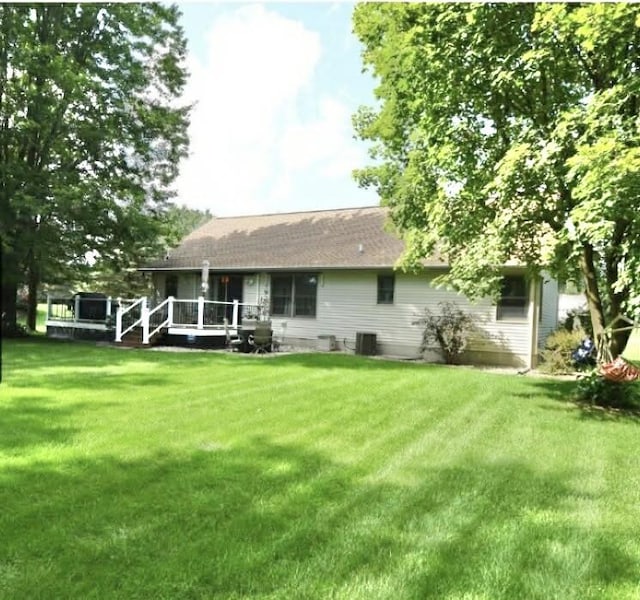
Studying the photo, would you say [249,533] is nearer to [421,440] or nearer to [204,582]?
[204,582]

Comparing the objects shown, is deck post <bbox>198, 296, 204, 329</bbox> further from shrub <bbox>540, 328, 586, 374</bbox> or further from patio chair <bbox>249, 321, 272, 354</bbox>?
shrub <bbox>540, 328, 586, 374</bbox>

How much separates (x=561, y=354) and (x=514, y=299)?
215 centimetres

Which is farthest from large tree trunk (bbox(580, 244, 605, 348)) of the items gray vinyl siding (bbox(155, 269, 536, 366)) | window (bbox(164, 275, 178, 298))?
window (bbox(164, 275, 178, 298))

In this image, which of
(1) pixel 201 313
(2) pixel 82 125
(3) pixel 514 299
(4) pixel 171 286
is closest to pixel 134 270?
(4) pixel 171 286

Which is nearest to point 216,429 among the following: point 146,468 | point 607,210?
point 146,468

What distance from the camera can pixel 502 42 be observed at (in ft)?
26.6

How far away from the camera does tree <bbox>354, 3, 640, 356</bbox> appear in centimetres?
654

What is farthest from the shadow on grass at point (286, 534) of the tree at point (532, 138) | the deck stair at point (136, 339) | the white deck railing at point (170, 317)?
the white deck railing at point (170, 317)

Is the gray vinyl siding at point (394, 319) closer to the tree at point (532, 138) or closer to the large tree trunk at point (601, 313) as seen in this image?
the tree at point (532, 138)

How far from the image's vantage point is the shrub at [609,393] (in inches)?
354

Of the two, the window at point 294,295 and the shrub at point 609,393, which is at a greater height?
the window at point 294,295

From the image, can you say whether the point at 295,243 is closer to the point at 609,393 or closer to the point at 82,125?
the point at 82,125

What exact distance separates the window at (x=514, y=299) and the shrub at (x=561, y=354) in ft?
4.40

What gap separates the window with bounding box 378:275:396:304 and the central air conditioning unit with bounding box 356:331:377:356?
4.29 feet
